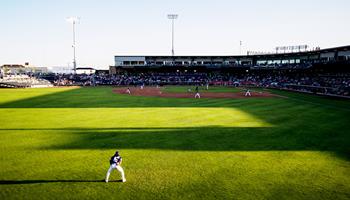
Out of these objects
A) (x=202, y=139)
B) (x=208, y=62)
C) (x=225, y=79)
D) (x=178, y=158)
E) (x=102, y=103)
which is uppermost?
(x=208, y=62)

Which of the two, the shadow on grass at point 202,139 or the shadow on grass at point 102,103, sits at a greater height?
the shadow on grass at point 102,103

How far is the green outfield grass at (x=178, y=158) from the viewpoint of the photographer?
816 centimetres

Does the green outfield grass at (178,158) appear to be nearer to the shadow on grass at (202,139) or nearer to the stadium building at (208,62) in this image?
the shadow on grass at (202,139)

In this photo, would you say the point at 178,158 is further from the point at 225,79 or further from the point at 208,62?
the point at 208,62

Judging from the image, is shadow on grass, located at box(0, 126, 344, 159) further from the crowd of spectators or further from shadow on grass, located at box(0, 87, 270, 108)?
the crowd of spectators

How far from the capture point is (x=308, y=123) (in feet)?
59.6

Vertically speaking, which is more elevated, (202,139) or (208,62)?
(208,62)

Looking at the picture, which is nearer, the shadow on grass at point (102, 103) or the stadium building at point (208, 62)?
the shadow on grass at point (102, 103)

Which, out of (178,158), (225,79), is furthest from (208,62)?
(178,158)

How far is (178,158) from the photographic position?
10992 mm

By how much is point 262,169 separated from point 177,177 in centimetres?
321

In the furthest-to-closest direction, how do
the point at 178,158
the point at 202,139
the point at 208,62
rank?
1. the point at 208,62
2. the point at 202,139
3. the point at 178,158

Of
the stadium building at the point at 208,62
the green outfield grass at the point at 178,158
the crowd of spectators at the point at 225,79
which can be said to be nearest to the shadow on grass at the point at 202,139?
the green outfield grass at the point at 178,158

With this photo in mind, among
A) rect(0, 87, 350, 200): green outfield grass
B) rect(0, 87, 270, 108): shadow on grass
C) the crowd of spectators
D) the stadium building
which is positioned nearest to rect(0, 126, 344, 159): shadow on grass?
rect(0, 87, 350, 200): green outfield grass
